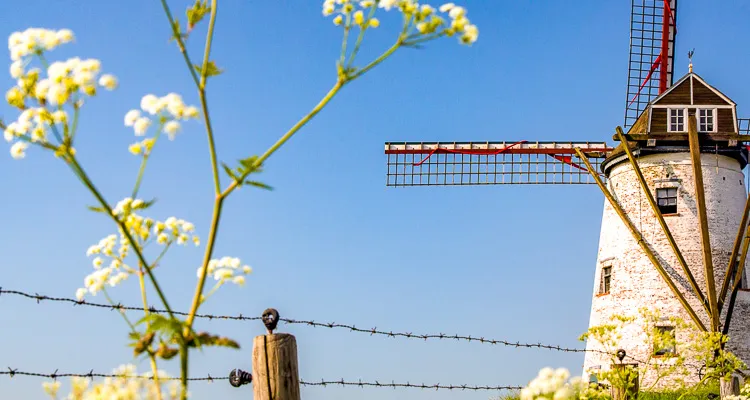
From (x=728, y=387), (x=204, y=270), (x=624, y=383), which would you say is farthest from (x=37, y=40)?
(x=728, y=387)

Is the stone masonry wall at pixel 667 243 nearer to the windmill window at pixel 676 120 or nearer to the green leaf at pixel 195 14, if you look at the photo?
the windmill window at pixel 676 120

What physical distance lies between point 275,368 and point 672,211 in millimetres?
15937

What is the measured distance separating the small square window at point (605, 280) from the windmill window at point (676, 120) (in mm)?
3533

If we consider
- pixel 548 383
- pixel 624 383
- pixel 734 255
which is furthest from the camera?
pixel 734 255

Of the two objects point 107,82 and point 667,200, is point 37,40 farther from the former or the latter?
point 667,200

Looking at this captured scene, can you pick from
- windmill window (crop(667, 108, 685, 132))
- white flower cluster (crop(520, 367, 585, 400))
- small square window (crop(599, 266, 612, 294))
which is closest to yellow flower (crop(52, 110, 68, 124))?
white flower cluster (crop(520, 367, 585, 400))

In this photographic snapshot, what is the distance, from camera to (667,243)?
59.8 ft

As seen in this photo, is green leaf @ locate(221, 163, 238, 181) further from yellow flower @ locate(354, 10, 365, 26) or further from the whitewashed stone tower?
the whitewashed stone tower

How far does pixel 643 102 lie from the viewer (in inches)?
837

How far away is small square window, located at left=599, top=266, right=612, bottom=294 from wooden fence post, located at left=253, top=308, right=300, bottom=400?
626 inches

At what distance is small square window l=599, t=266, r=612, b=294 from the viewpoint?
19.3m

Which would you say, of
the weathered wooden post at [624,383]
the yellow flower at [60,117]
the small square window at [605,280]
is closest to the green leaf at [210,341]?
the yellow flower at [60,117]

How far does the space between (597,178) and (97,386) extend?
59.8ft

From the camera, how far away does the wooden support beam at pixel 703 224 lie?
17156 mm
